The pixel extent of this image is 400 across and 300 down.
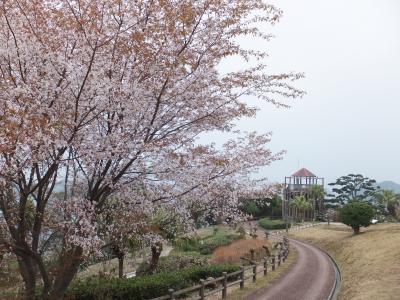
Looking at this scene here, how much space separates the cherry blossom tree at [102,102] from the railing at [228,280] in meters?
4.58

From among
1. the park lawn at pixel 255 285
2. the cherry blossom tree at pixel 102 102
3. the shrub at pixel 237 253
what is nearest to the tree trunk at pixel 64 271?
the cherry blossom tree at pixel 102 102

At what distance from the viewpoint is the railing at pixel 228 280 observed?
1489 cm

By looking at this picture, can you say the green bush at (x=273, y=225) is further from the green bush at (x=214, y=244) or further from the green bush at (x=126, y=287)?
the green bush at (x=126, y=287)

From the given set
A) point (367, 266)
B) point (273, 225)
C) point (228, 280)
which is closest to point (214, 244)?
point (228, 280)

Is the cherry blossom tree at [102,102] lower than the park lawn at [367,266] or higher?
higher

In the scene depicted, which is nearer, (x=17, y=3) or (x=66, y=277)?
(x=17, y=3)

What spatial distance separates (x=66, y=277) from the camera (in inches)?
355

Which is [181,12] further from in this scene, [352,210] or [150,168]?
[352,210]

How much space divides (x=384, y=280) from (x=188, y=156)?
43.8 feet

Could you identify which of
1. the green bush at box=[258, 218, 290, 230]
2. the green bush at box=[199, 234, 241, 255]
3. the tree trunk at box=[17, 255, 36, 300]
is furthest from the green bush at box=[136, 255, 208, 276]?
the green bush at box=[258, 218, 290, 230]

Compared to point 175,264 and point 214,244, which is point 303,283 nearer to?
point 175,264

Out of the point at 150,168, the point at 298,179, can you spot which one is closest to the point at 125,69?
the point at 150,168

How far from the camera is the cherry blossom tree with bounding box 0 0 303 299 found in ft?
24.1

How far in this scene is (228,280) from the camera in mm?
22078
